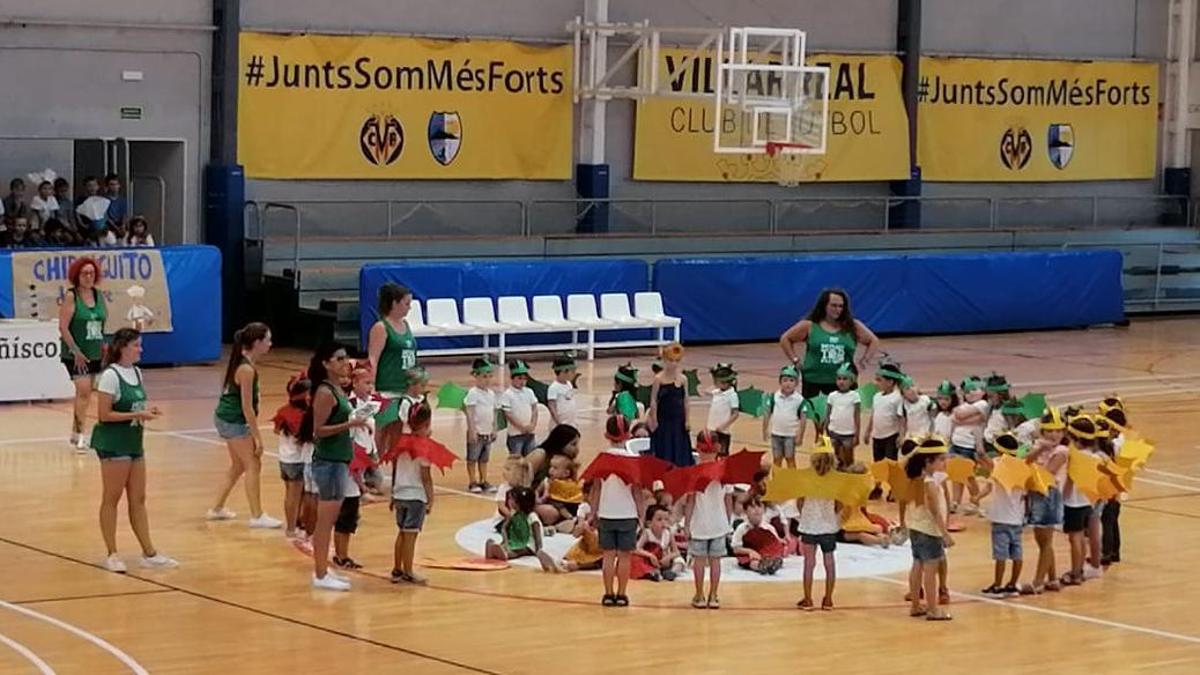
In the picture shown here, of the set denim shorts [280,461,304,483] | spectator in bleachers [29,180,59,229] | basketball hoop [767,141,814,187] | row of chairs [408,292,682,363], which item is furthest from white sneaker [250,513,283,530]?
basketball hoop [767,141,814,187]

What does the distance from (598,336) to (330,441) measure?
18636 mm

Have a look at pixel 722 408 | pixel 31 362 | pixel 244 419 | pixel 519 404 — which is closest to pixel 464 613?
pixel 244 419

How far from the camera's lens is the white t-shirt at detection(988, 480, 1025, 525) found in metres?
16.9

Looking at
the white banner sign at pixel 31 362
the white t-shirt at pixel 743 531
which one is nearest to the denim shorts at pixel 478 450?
the white t-shirt at pixel 743 531

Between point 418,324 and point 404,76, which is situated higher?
point 404,76

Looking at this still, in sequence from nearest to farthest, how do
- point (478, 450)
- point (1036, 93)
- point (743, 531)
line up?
point (743, 531) < point (478, 450) < point (1036, 93)

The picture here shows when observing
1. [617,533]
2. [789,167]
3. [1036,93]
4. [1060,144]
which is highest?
[1036,93]

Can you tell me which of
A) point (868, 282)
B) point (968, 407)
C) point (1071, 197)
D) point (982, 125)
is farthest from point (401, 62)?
point (968, 407)

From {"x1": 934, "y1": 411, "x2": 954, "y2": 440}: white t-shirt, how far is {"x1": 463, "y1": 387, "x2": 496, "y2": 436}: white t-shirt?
13.7 ft

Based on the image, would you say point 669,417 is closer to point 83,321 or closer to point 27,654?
point 83,321

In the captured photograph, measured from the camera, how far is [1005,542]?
56.2 feet

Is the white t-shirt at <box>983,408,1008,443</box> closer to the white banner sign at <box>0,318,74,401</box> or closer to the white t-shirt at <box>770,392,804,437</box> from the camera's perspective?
the white t-shirt at <box>770,392,804,437</box>

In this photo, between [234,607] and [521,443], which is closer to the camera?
[234,607]

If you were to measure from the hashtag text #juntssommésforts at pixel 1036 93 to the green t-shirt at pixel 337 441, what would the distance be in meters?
29.1
